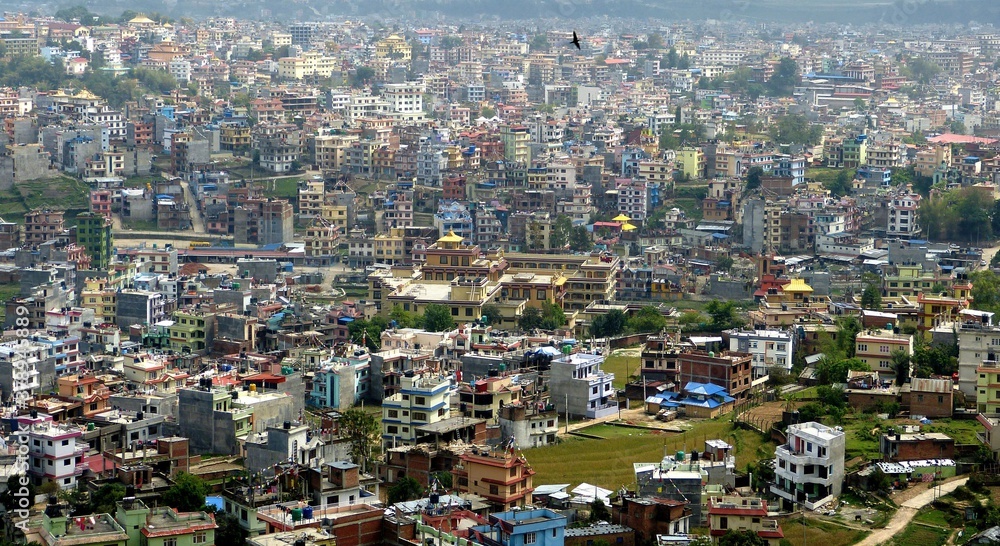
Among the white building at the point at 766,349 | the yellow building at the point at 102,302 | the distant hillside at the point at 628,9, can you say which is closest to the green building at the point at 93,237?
the yellow building at the point at 102,302

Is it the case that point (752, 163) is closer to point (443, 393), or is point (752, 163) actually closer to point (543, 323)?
point (543, 323)

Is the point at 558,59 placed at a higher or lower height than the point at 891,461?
higher

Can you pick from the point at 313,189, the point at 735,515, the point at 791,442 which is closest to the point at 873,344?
the point at 791,442

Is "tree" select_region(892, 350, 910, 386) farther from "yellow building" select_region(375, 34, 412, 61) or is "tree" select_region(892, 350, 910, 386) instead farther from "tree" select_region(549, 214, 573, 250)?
"yellow building" select_region(375, 34, 412, 61)

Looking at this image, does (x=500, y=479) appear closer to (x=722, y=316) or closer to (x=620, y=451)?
(x=620, y=451)

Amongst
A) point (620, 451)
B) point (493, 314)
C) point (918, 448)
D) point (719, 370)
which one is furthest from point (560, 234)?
point (918, 448)
